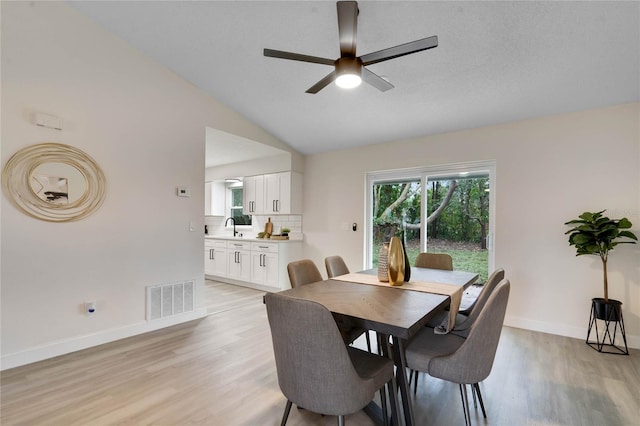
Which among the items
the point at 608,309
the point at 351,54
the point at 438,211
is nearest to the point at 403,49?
the point at 351,54

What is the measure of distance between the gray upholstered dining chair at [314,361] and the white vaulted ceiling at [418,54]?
7.75ft

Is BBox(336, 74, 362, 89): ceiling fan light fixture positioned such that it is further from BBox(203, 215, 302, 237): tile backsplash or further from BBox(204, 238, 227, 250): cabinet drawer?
BBox(204, 238, 227, 250): cabinet drawer

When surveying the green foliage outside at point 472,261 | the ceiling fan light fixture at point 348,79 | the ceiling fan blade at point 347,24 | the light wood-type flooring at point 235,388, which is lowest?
the light wood-type flooring at point 235,388

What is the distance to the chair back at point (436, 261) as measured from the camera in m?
3.23

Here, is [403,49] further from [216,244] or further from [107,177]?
[216,244]

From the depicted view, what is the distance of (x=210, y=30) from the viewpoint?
118 inches

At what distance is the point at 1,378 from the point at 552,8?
16.7 feet

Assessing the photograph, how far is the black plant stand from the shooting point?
2.86m

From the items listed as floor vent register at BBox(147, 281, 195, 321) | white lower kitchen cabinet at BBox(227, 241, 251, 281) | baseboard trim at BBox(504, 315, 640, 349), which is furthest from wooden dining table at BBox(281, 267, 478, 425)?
white lower kitchen cabinet at BBox(227, 241, 251, 281)

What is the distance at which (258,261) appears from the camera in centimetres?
536

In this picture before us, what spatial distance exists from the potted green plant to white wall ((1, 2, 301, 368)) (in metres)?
4.29

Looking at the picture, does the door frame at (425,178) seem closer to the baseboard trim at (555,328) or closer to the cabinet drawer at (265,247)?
the baseboard trim at (555,328)

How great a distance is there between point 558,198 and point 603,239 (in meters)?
0.67

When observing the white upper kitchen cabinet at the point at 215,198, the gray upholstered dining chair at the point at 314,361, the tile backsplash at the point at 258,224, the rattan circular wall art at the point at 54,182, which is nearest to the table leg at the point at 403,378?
the gray upholstered dining chair at the point at 314,361
